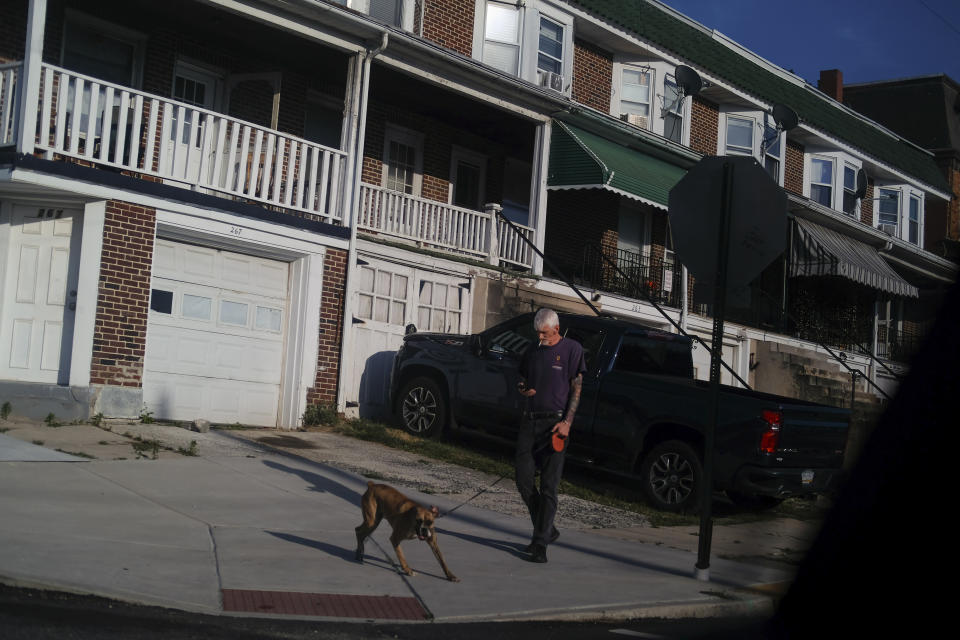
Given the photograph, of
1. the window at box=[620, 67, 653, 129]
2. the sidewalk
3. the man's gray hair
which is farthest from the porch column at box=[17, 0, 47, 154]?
the window at box=[620, 67, 653, 129]

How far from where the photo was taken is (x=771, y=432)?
9.84 metres

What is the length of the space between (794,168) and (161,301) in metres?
19.3

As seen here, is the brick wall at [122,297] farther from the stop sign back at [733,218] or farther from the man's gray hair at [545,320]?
the stop sign back at [733,218]

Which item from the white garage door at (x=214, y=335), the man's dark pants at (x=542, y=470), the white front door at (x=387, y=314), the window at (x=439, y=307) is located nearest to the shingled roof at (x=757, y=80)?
the window at (x=439, y=307)

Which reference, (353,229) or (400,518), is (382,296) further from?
(400,518)

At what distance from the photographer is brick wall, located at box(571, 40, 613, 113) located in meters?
20.7

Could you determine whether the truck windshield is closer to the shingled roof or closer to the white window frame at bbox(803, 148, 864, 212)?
the shingled roof

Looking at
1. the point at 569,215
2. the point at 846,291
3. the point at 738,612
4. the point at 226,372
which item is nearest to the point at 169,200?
the point at 226,372

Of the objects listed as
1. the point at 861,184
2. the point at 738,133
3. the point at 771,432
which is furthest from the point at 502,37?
the point at 861,184

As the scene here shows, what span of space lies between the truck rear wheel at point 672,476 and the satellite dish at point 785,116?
50.3 ft

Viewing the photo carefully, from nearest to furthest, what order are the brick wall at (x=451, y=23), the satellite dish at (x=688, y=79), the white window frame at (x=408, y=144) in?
1. the brick wall at (x=451, y=23)
2. the white window frame at (x=408, y=144)
3. the satellite dish at (x=688, y=79)

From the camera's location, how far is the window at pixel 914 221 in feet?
101

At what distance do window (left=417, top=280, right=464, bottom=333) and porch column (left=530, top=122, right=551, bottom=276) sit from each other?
197cm

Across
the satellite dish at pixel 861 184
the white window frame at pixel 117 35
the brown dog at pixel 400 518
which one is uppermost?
the satellite dish at pixel 861 184
